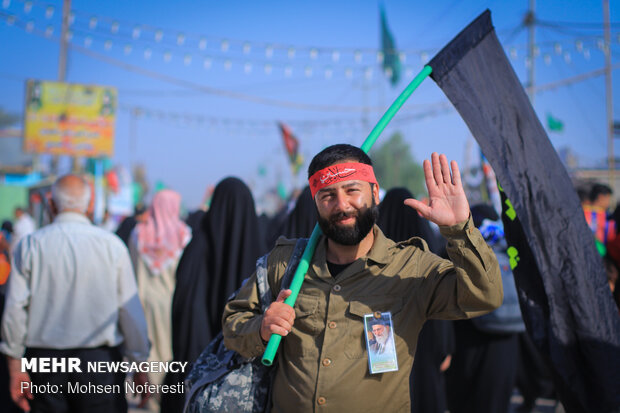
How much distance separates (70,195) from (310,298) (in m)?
2.15

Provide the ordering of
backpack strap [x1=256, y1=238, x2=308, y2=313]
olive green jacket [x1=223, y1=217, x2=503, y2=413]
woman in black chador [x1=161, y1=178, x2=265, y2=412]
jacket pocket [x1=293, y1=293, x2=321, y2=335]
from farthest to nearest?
woman in black chador [x1=161, y1=178, x2=265, y2=412], backpack strap [x1=256, y1=238, x2=308, y2=313], jacket pocket [x1=293, y1=293, x2=321, y2=335], olive green jacket [x1=223, y1=217, x2=503, y2=413]

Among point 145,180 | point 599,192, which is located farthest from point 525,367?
point 145,180

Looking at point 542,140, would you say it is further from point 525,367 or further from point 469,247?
point 525,367

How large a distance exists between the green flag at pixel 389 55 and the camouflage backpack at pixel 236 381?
39.9ft

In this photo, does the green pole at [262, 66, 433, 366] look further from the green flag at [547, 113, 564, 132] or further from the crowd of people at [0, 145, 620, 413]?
the green flag at [547, 113, 564, 132]

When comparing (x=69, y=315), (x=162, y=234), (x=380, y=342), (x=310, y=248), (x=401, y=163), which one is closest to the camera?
(x=380, y=342)

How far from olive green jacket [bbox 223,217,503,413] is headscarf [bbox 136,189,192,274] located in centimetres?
375

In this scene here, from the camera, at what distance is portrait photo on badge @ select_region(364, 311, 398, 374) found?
2.03 m

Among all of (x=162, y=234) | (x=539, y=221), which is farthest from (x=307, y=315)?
(x=162, y=234)

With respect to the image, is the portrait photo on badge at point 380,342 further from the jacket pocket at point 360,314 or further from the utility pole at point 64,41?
the utility pole at point 64,41

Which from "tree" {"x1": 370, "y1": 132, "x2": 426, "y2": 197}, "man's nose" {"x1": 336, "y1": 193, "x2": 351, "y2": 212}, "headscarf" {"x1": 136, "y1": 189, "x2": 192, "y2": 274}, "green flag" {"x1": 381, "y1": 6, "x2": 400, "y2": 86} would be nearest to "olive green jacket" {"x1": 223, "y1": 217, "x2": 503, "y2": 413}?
"man's nose" {"x1": 336, "y1": 193, "x2": 351, "y2": 212}

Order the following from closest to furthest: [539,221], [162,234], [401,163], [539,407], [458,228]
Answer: [458,228] → [539,221] → [162,234] → [539,407] → [401,163]

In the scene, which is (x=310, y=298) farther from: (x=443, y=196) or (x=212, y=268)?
(x=212, y=268)

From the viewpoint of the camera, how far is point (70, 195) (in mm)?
3539
